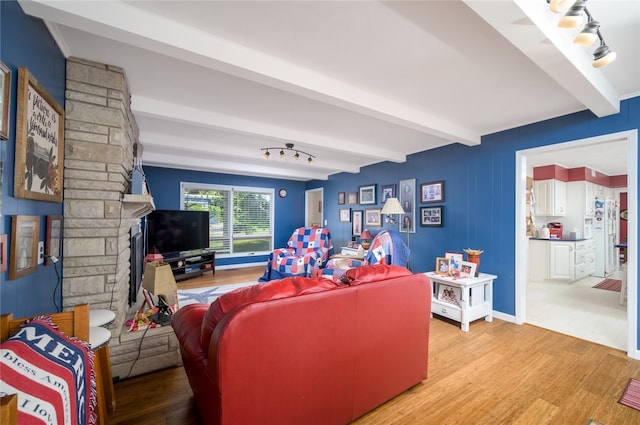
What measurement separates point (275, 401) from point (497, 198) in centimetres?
339

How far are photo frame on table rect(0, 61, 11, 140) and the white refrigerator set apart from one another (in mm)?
8464

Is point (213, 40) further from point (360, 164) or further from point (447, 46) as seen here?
point (360, 164)

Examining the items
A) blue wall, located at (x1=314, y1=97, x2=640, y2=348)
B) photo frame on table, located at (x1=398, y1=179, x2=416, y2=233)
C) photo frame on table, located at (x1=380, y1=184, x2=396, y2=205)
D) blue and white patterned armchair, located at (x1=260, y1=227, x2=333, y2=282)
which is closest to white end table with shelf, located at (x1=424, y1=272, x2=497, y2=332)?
blue wall, located at (x1=314, y1=97, x2=640, y2=348)

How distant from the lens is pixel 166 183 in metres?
5.58

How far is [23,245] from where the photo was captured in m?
1.28

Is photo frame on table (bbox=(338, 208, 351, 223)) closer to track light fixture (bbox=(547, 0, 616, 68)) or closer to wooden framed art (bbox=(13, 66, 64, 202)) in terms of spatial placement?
track light fixture (bbox=(547, 0, 616, 68))

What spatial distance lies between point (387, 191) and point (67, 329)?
457 centimetres

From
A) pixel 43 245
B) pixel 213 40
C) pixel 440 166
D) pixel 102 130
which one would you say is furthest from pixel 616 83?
pixel 43 245

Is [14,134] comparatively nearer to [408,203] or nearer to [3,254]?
[3,254]

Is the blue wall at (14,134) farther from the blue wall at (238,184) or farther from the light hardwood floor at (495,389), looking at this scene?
the blue wall at (238,184)

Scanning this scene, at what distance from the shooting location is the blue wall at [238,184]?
18.1 ft

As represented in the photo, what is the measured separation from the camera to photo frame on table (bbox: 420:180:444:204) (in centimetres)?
403

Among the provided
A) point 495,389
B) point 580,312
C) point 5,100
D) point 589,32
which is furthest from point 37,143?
point 580,312

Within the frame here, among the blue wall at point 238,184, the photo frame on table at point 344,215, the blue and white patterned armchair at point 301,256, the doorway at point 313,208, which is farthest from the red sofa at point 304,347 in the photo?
the doorway at point 313,208
